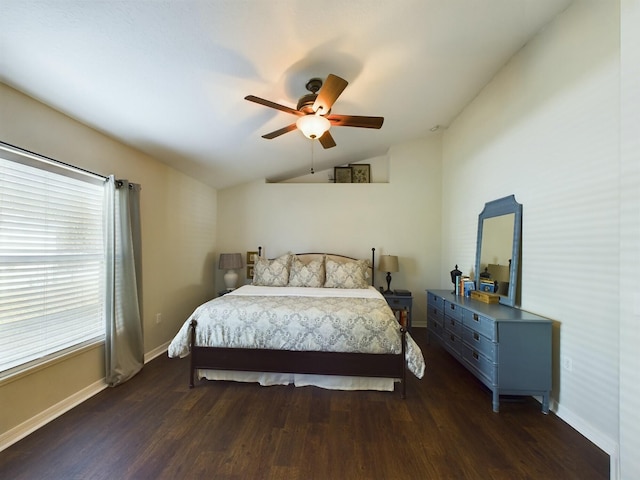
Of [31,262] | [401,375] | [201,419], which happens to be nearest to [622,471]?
[401,375]

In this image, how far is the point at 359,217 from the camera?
4.55 m

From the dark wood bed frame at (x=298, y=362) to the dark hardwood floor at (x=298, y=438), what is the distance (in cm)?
20

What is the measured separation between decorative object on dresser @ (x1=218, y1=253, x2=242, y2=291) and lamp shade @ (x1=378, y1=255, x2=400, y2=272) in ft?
7.49

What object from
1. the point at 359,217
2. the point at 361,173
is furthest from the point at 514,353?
the point at 361,173

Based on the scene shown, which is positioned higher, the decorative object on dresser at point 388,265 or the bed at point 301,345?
the decorative object on dresser at point 388,265

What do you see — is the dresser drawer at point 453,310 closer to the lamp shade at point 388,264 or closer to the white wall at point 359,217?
the lamp shade at point 388,264

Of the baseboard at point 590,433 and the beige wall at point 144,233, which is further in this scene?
the beige wall at point 144,233

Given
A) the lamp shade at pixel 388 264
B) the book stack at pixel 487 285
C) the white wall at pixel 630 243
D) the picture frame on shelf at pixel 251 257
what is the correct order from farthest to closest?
the picture frame on shelf at pixel 251 257 < the lamp shade at pixel 388 264 < the book stack at pixel 487 285 < the white wall at pixel 630 243

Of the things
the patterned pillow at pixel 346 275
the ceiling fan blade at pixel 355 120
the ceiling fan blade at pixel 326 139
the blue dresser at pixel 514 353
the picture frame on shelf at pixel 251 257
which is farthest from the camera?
the picture frame on shelf at pixel 251 257

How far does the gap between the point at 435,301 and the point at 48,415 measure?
12.6 feet

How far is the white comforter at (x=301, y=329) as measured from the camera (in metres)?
2.37

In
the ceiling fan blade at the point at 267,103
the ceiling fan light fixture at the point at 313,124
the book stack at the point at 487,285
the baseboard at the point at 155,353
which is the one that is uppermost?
the ceiling fan blade at the point at 267,103

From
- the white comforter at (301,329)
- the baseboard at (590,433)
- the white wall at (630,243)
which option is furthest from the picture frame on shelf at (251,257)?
the white wall at (630,243)

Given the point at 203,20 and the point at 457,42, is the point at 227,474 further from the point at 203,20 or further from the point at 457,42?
the point at 457,42
